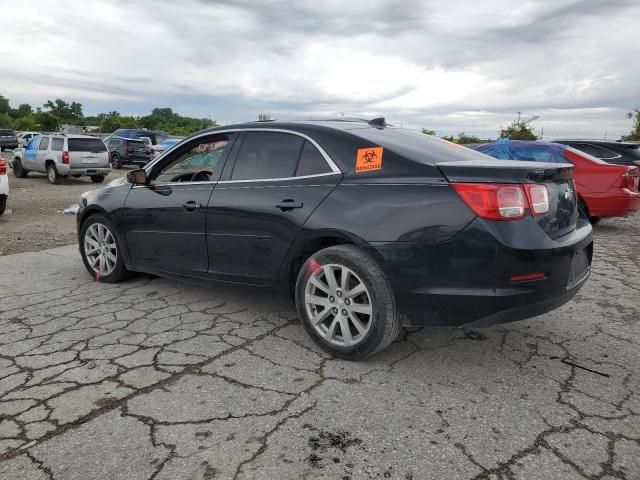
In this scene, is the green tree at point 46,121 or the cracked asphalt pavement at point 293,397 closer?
the cracked asphalt pavement at point 293,397

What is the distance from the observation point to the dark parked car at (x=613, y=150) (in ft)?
31.7

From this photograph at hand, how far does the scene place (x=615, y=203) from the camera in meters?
8.24

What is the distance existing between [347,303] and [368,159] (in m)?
0.93

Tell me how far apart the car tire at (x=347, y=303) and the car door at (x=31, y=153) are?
670 inches

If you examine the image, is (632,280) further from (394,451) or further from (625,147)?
(625,147)

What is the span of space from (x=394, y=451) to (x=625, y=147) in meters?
Result: 9.66

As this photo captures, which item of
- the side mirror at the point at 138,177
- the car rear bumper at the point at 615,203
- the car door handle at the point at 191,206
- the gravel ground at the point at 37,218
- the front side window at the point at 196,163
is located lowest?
the gravel ground at the point at 37,218

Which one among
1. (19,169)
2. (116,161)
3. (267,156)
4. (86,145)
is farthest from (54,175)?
(267,156)

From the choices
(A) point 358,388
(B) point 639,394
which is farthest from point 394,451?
(B) point 639,394

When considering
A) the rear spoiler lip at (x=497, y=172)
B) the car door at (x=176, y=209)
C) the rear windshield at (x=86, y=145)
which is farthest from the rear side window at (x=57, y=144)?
the rear spoiler lip at (x=497, y=172)

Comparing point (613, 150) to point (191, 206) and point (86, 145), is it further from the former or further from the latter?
point (86, 145)

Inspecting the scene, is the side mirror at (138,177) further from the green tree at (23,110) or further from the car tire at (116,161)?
the green tree at (23,110)

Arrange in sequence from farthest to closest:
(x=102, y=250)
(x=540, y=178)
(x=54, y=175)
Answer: (x=54, y=175) → (x=102, y=250) → (x=540, y=178)

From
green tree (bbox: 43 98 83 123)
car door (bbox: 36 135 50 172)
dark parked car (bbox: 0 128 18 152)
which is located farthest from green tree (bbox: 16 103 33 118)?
car door (bbox: 36 135 50 172)
